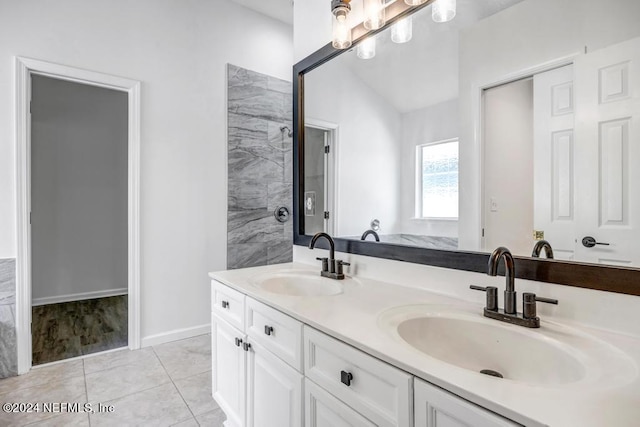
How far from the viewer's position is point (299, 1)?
2.18 meters

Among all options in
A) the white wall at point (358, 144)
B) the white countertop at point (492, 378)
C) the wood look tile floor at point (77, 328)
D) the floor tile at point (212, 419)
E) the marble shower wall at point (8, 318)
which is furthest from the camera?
the wood look tile floor at point (77, 328)

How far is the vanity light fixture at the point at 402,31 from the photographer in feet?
5.01

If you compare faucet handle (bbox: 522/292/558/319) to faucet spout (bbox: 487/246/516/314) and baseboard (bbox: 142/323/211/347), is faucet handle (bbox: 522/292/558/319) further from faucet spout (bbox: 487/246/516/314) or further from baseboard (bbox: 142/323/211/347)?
baseboard (bbox: 142/323/211/347)

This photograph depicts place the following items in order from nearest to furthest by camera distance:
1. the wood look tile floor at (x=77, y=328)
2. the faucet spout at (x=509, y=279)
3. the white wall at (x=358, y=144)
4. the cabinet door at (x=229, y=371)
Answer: the faucet spout at (x=509, y=279), the cabinet door at (x=229, y=371), the white wall at (x=358, y=144), the wood look tile floor at (x=77, y=328)

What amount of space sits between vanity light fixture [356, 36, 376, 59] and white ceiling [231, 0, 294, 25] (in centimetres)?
189

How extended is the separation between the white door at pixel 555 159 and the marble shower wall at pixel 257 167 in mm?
2711

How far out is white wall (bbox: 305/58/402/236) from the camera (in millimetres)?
1617

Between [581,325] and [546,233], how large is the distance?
0.28 m

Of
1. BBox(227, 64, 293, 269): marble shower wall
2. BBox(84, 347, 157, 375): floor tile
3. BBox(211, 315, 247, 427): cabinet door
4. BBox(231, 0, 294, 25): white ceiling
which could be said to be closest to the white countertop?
BBox(211, 315, 247, 427): cabinet door

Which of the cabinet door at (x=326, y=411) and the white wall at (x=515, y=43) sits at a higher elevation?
the white wall at (x=515, y=43)

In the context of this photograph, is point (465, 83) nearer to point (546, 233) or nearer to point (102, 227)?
point (546, 233)

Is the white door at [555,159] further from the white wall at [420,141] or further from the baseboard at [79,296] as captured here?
the baseboard at [79,296]

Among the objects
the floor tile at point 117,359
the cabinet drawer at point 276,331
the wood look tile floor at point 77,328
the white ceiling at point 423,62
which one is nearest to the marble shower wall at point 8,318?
the wood look tile floor at point 77,328

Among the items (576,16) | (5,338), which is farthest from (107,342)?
(576,16)
